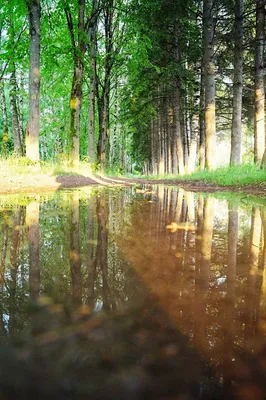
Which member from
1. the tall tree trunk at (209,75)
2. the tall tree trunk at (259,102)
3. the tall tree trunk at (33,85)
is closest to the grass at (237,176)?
the tall tree trunk at (209,75)

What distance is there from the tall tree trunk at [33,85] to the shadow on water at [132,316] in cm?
695

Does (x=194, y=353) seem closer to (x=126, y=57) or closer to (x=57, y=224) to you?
(x=57, y=224)

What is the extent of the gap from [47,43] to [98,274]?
483 inches

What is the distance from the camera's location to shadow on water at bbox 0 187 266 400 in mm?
801

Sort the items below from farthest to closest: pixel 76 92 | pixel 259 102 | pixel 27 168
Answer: pixel 259 102 < pixel 76 92 < pixel 27 168

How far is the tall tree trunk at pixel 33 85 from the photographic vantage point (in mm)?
8859

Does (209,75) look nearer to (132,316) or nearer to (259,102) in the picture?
(259,102)

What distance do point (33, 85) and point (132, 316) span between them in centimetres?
943

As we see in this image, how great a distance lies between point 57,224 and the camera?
2.93 meters

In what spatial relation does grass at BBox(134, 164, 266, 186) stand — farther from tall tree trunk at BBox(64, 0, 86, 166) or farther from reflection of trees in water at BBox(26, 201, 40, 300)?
reflection of trees in water at BBox(26, 201, 40, 300)

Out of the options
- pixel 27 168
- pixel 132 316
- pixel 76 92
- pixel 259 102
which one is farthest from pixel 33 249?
pixel 259 102

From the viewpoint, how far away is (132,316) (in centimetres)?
117

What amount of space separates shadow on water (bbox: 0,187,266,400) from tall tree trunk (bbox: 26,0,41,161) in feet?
22.8

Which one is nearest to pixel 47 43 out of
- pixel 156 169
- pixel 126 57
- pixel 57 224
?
pixel 126 57
